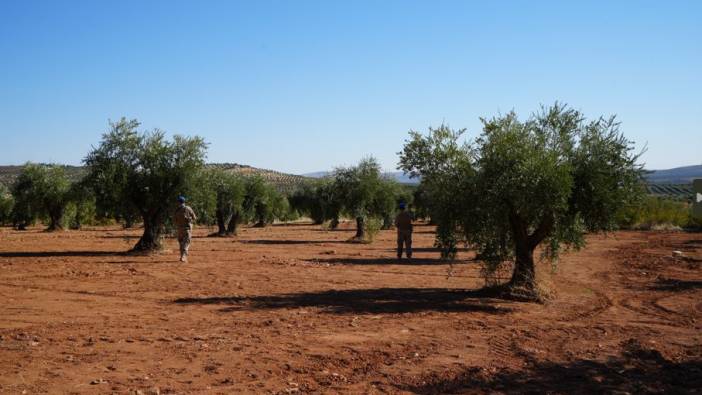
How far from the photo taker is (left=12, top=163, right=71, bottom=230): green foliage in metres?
46.7

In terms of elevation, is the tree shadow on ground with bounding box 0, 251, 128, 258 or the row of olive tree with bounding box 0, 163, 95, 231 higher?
the row of olive tree with bounding box 0, 163, 95, 231

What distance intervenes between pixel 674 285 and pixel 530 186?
727 cm

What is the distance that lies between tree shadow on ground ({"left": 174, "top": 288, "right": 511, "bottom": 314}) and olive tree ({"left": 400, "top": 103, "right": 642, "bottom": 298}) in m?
1.16

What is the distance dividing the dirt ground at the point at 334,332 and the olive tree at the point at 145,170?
4789mm

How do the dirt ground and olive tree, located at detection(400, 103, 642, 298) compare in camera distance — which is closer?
the dirt ground

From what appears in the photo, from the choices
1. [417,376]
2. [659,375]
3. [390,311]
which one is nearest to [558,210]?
[390,311]

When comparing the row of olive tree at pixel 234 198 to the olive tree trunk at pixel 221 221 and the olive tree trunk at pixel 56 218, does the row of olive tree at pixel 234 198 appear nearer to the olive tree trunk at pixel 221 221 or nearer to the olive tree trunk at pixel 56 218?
the olive tree trunk at pixel 221 221

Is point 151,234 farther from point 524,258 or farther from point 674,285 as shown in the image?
point 674,285

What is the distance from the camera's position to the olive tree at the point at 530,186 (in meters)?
12.4

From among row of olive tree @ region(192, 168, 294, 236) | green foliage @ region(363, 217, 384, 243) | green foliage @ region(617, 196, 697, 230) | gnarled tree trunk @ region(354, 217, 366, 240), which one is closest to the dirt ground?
row of olive tree @ region(192, 168, 294, 236)

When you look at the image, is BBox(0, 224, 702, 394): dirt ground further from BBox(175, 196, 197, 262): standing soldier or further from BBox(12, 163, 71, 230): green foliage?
BBox(12, 163, 71, 230): green foliage

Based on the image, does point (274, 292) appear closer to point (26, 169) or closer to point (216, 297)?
point (216, 297)

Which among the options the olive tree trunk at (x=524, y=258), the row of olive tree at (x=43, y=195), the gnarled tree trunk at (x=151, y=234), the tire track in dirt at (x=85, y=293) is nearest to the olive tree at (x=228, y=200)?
the gnarled tree trunk at (x=151, y=234)

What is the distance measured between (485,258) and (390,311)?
109 inches
